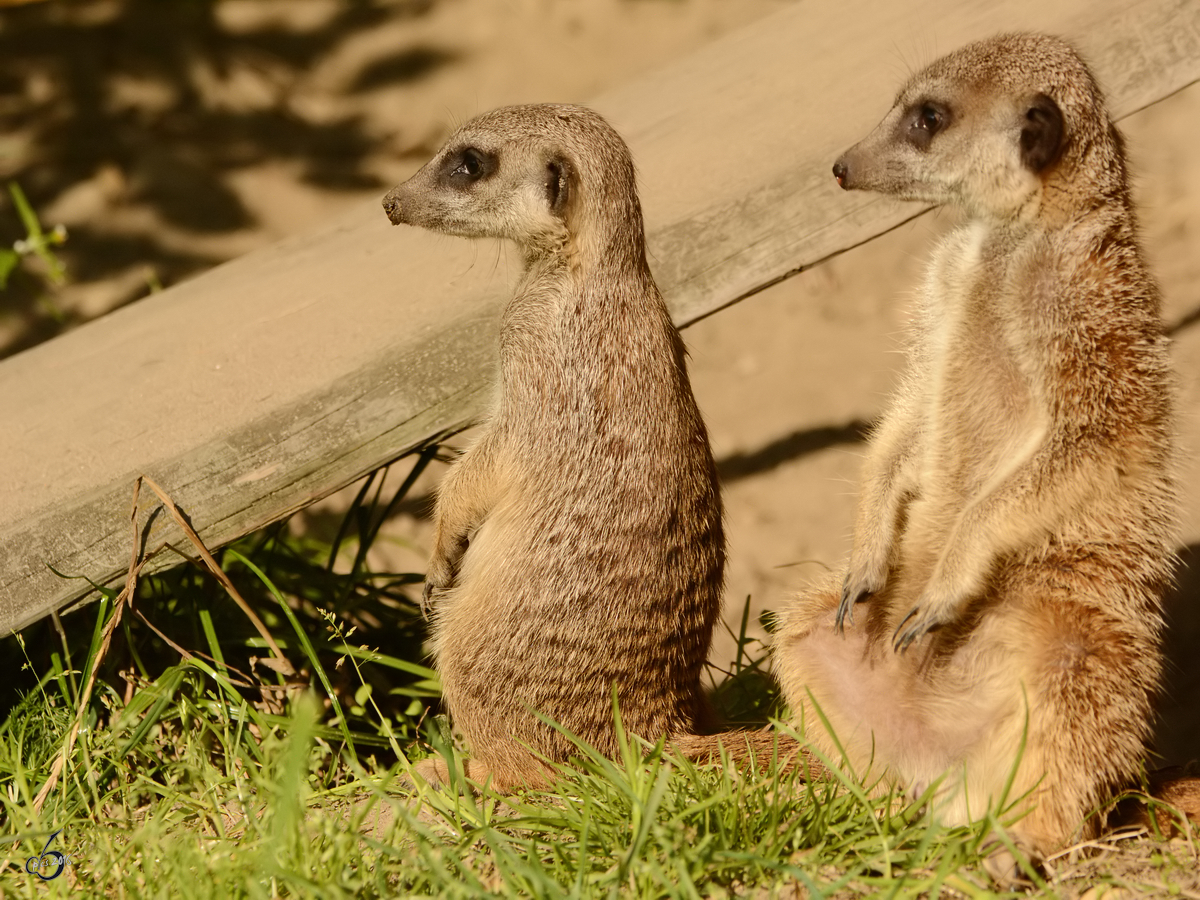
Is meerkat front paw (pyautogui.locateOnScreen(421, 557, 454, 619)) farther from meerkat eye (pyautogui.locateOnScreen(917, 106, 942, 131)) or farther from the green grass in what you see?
meerkat eye (pyautogui.locateOnScreen(917, 106, 942, 131))

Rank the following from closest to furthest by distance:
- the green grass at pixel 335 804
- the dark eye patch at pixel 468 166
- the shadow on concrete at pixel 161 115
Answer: the green grass at pixel 335 804 → the dark eye patch at pixel 468 166 → the shadow on concrete at pixel 161 115

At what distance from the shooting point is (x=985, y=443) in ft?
6.88

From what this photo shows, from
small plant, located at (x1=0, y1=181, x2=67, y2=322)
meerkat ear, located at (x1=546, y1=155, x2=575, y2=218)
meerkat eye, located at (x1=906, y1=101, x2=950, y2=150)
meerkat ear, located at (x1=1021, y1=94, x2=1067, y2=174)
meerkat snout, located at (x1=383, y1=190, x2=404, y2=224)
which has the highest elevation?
small plant, located at (x1=0, y1=181, x2=67, y2=322)

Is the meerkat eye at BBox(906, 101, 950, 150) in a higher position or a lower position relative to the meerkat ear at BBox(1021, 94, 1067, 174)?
higher

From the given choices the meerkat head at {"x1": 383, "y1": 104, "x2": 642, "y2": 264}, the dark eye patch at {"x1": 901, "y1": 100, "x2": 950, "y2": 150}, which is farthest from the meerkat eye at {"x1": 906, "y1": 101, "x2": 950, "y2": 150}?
the meerkat head at {"x1": 383, "y1": 104, "x2": 642, "y2": 264}

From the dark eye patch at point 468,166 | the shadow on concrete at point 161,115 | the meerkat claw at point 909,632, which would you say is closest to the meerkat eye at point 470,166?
the dark eye patch at point 468,166

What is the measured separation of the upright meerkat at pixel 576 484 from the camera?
225cm

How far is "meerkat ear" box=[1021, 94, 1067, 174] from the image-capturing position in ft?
6.37

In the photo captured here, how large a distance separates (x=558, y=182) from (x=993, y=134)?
0.79 meters

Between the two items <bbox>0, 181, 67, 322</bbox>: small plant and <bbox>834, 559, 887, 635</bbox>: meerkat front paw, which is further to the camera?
<bbox>0, 181, 67, 322</bbox>: small plant

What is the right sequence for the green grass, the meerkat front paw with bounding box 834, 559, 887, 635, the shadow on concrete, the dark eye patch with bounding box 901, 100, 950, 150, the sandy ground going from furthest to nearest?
the shadow on concrete → the sandy ground → the meerkat front paw with bounding box 834, 559, 887, 635 → the dark eye patch with bounding box 901, 100, 950, 150 → the green grass

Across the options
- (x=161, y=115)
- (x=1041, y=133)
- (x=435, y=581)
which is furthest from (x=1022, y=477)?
(x=161, y=115)

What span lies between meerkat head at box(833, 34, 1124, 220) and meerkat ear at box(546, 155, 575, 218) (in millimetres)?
507

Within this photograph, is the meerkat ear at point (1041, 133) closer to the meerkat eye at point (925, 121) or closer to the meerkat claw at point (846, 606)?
the meerkat eye at point (925, 121)
